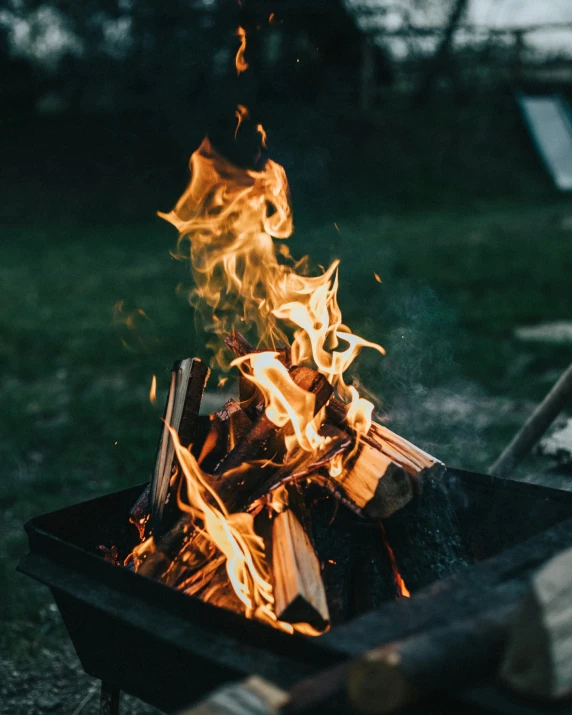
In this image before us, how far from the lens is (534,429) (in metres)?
2.82

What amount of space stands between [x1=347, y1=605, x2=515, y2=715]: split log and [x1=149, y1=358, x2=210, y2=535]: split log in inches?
37.8

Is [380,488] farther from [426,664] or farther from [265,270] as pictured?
[265,270]

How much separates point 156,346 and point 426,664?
5501 mm

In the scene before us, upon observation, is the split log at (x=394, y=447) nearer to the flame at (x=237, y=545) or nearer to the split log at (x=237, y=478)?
the split log at (x=237, y=478)

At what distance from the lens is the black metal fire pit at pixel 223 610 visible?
1387mm

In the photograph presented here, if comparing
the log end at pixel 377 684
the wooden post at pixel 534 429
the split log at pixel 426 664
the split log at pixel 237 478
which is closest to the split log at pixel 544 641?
the split log at pixel 426 664

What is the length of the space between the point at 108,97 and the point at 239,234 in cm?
1199

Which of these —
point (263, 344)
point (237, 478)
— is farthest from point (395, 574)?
point (263, 344)

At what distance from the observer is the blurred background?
488cm

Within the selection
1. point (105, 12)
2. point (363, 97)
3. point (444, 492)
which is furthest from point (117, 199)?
point (444, 492)

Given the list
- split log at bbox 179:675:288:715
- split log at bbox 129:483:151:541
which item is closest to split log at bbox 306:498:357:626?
split log at bbox 129:483:151:541

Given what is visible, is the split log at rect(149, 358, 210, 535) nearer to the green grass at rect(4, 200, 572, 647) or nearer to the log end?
the log end

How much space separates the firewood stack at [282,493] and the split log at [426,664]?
0.46 meters

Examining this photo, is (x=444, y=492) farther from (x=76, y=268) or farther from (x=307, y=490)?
(x=76, y=268)
